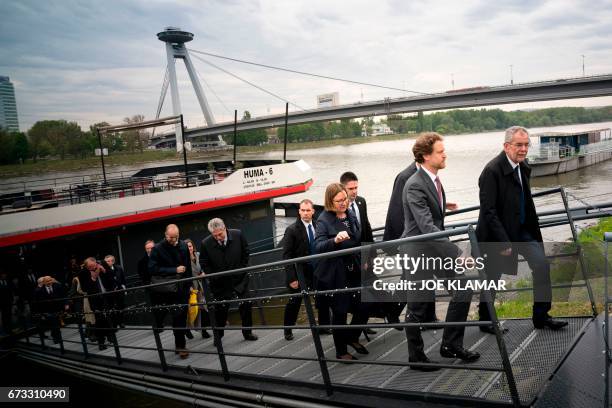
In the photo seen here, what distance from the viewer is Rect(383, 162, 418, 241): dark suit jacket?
361cm

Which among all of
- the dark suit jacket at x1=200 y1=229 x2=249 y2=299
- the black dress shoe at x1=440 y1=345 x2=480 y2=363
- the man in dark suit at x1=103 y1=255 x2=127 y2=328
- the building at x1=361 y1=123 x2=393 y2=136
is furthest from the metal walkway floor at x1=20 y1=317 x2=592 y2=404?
the building at x1=361 y1=123 x2=393 y2=136

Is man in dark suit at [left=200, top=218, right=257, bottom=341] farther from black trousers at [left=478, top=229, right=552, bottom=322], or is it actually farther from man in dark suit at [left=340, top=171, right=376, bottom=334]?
black trousers at [left=478, top=229, right=552, bottom=322]

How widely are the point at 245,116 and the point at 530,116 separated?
3885cm

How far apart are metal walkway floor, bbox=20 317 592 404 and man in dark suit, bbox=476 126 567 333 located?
21 centimetres

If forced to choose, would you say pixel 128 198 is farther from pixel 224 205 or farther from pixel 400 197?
pixel 400 197

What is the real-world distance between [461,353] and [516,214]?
95 cm

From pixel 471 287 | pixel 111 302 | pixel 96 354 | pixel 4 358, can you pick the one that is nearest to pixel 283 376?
pixel 471 287

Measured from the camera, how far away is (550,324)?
9.91 feet

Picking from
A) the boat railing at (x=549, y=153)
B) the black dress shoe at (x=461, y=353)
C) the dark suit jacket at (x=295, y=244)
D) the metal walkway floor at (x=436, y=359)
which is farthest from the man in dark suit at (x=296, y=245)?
the boat railing at (x=549, y=153)

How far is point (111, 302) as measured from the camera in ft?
24.9

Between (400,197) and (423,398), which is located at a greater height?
(400,197)

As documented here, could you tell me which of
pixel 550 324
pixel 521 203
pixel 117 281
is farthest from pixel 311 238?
pixel 117 281

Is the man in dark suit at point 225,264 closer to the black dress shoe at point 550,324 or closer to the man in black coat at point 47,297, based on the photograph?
the black dress shoe at point 550,324

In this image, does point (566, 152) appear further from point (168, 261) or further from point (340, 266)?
point (340, 266)
